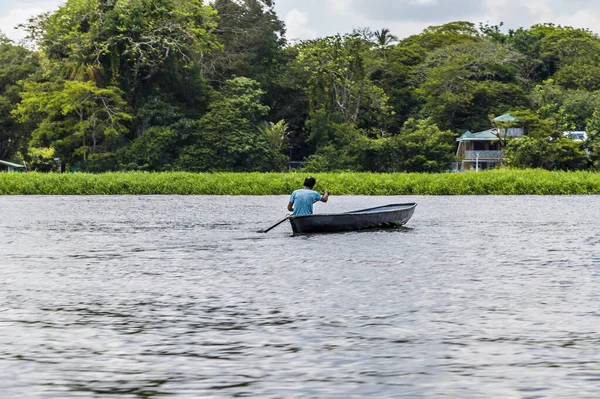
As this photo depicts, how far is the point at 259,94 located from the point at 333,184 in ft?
53.3

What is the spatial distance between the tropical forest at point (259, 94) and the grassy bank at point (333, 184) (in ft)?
26.9

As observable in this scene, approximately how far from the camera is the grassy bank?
46406 millimetres

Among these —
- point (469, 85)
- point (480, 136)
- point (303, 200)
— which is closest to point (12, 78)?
point (469, 85)

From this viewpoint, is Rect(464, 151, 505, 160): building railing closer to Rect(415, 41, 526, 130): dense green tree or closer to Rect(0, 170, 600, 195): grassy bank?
Rect(415, 41, 526, 130): dense green tree

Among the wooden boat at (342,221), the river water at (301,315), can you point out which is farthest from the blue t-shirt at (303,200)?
the river water at (301,315)

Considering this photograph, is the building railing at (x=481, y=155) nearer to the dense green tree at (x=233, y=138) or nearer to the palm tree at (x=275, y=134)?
the palm tree at (x=275, y=134)

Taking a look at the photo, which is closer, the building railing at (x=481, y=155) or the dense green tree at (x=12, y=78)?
the dense green tree at (x=12, y=78)

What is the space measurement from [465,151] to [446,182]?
22.1 meters

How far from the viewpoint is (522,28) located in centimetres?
7831

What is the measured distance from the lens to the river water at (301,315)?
292 inches

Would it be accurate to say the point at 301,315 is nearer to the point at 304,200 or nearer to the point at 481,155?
the point at 304,200

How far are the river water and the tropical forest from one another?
34.7 metres

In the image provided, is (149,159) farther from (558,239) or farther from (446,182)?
(558,239)

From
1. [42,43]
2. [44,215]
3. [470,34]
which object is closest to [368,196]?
[44,215]
